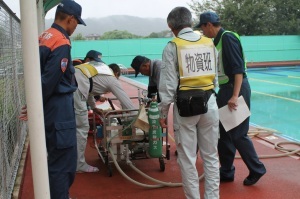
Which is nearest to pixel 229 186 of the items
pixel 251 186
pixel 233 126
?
pixel 251 186

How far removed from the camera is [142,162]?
15.7 feet

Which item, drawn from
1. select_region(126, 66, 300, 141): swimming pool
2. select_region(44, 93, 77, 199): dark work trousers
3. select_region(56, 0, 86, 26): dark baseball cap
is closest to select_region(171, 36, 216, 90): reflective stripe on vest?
select_region(56, 0, 86, 26): dark baseball cap

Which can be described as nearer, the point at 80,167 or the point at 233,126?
the point at 233,126

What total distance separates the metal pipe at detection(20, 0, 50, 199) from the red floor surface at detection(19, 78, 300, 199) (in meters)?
1.70

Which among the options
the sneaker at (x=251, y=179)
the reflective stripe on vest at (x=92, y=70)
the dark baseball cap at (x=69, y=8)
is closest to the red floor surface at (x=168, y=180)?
the sneaker at (x=251, y=179)

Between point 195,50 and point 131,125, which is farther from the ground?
point 195,50

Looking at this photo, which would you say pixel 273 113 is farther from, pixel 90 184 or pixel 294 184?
pixel 90 184

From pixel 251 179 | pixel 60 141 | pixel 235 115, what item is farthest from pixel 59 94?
pixel 251 179

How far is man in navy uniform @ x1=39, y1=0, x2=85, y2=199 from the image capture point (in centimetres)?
249

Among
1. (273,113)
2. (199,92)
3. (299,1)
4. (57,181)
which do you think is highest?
(299,1)

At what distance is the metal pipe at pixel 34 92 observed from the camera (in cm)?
194

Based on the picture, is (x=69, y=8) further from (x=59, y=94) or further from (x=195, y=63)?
(x=195, y=63)

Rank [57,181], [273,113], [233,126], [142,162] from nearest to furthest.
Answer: [57,181]
[233,126]
[142,162]
[273,113]

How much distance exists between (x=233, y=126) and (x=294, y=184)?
99 cm
